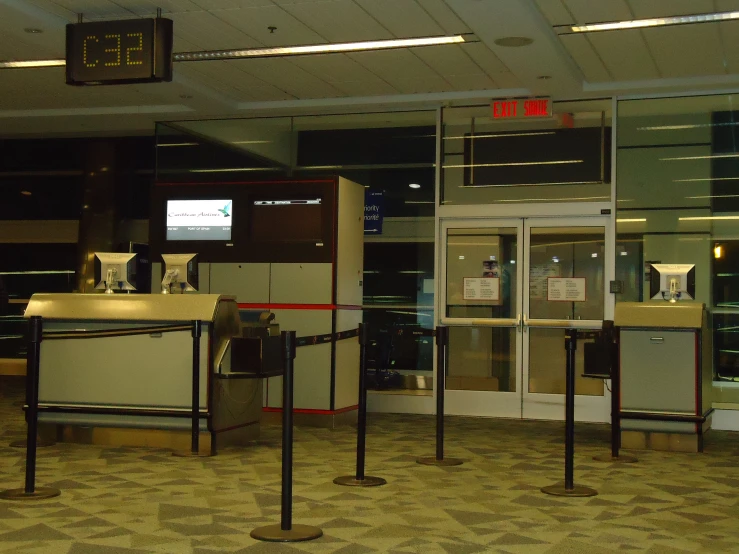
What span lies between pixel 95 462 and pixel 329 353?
9.72ft

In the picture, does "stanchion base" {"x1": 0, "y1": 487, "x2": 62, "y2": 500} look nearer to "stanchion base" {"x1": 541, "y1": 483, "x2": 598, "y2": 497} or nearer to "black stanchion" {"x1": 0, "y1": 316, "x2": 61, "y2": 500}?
"black stanchion" {"x1": 0, "y1": 316, "x2": 61, "y2": 500}

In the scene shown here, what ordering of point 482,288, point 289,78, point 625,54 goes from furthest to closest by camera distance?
point 482,288 → point 289,78 → point 625,54

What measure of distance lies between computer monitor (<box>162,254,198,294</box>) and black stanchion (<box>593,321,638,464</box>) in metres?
3.43

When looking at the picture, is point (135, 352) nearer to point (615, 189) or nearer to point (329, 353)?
point (329, 353)

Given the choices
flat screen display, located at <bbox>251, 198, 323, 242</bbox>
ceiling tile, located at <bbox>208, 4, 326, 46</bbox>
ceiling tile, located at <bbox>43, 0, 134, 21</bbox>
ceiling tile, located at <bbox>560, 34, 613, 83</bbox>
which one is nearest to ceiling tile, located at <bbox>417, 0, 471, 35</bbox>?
ceiling tile, located at <bbox>560, 34, 613, 83</bbox>

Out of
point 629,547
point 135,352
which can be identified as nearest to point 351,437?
point 135,352

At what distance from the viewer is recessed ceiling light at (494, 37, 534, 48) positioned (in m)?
7.48

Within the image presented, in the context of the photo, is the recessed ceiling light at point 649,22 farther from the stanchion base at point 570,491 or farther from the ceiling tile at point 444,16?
the stanchion base at point 570,491

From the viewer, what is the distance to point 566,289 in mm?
9922

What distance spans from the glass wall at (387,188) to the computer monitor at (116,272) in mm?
2553

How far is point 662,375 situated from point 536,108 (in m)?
3.10

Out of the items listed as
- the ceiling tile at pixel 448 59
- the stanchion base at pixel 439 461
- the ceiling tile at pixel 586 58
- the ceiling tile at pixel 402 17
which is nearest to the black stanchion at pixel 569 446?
the stanchion base at pixel 439 461

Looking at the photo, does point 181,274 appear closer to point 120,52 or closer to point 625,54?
point 120,52

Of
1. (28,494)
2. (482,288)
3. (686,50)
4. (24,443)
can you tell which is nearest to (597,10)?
(686,50)
